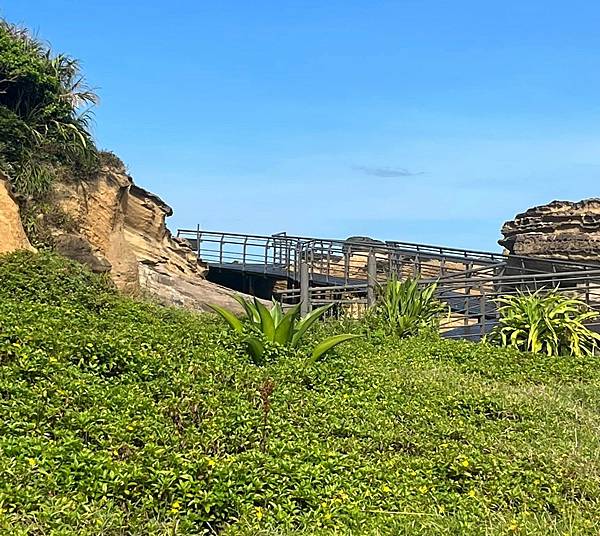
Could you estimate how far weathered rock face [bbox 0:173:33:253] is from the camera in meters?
10.3

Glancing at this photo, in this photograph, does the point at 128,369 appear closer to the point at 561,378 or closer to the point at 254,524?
the point at 254,524

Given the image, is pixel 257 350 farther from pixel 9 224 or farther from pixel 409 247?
pixel 409 247

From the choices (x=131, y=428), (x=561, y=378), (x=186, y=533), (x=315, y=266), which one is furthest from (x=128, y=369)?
(x=315, y=266)

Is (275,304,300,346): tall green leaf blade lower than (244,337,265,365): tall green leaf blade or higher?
higher

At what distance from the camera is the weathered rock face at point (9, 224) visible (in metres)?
10.3

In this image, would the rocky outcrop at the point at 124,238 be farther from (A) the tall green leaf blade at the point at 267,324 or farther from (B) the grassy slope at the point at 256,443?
(B) the grassy slope at the point at 256,443

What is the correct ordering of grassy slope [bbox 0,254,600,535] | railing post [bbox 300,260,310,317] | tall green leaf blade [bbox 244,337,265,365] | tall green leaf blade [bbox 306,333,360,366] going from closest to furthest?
grassy slope [bbox 0,254,600,535] → tall green leaf blade [bbox 244,337,265,365] → tall green leaf blade [bbox 306,333,360,366] → railing post [bbox 300,260,310,317]

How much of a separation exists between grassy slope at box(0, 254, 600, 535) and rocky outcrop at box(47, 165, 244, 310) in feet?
16.5

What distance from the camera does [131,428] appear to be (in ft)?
15.1

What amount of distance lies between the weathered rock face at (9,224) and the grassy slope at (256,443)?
8.96 ft

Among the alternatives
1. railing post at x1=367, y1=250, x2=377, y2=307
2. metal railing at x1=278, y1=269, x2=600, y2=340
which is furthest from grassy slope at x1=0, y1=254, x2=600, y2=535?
railing post at x1=367, y1=250, x2=377, y2=307

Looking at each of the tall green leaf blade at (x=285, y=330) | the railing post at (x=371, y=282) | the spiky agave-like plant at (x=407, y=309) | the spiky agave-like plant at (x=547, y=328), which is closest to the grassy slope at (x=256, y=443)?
the tall green leaf blade at (x=285, y=330)

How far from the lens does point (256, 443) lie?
4734mm

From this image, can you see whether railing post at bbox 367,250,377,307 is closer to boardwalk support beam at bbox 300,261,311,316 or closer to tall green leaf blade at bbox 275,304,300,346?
boardwalk support beam at bbox 300,261,311,316
